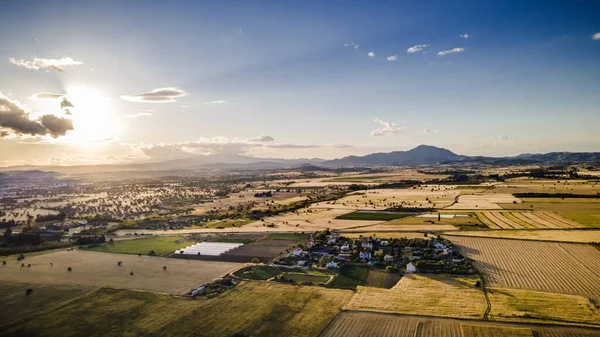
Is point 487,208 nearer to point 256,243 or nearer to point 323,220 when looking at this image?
point 323,220

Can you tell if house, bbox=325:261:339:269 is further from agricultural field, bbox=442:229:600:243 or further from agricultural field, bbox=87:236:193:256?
agricultural field, bbox=87:236:193:256

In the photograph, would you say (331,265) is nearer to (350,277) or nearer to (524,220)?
(350,277)

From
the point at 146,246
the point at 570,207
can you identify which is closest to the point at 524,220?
the point at 570,207

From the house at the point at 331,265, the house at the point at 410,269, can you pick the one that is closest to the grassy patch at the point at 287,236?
the house at the point at 331,265

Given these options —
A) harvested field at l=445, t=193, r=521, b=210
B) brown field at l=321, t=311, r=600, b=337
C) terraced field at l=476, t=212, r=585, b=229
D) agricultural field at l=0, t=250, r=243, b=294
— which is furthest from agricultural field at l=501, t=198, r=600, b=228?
agricultural field at l=0, t=250, r=243, b=294

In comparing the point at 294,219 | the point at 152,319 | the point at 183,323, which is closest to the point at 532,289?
the point at 183,323

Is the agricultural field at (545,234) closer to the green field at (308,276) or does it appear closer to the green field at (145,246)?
the green field at (308,276)
